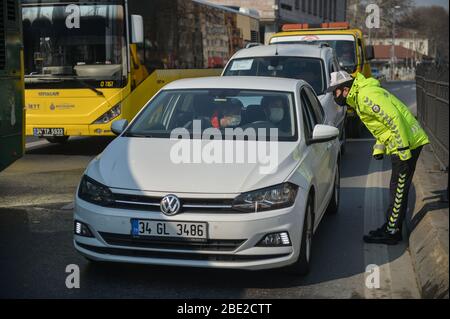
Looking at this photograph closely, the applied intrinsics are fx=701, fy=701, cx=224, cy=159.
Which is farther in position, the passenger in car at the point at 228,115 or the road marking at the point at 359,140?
the road marking at the point at 359,140

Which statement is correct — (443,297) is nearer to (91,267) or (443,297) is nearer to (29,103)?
(91,267)

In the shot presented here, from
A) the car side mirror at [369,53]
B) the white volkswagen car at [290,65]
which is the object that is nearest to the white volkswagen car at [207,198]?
the white volkswagen car at [290,65]

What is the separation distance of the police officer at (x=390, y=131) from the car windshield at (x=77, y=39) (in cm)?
621

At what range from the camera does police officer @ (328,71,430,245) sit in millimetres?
6074

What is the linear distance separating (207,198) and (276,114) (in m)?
1.61

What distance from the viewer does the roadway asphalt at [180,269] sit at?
5.09 metres

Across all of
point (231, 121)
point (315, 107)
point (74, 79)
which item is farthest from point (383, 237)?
point (74, 79)

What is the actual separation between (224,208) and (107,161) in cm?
116

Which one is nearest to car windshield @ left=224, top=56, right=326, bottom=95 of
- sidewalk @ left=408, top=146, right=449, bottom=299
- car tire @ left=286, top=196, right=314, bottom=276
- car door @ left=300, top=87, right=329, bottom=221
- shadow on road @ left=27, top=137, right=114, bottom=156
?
sidewalk @ left=408, top=146, right=449, bottom=299

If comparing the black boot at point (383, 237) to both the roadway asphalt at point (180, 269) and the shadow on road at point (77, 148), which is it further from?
the shadow on road at point (77, 148)

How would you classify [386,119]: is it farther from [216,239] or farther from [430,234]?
[216,239]

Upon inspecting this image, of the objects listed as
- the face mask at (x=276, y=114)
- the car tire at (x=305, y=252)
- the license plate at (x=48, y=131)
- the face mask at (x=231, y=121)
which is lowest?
the car tire at (x=305, y=252)

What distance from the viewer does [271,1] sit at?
159 feet

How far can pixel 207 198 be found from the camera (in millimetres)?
4941
